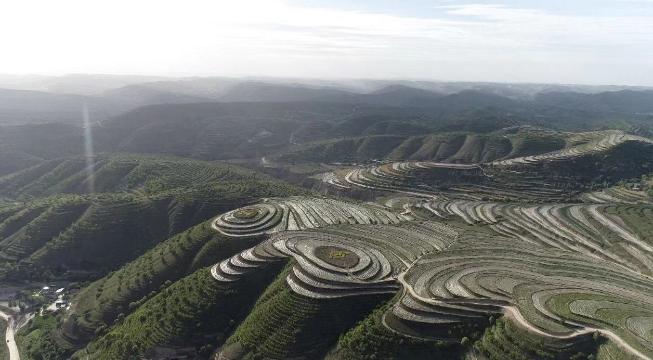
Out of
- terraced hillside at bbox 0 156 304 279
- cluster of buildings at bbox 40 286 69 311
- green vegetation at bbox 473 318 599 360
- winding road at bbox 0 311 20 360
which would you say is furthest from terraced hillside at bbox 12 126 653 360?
winding road at bbox 0 311 20 360

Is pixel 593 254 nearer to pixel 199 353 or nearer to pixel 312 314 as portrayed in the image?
pixel 312 314

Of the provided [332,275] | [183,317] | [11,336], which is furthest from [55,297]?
[332,275]

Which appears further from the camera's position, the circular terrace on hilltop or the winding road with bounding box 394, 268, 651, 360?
the circular terrace on hilltop

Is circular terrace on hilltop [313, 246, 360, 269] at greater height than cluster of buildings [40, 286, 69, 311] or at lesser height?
greater

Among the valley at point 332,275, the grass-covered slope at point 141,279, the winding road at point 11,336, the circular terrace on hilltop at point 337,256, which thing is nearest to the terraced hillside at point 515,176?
the valley at point 332,275

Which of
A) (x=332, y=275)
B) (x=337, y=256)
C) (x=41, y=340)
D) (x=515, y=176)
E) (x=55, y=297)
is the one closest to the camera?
(x=332, y=275)

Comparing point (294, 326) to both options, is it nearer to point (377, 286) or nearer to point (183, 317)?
point (377, 286)

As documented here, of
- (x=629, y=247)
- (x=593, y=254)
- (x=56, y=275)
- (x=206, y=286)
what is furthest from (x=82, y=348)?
(x=629, y=247)

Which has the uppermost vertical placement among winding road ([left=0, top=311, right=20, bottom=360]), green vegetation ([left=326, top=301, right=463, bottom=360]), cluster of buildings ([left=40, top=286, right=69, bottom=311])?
green vegetation ([left=326, top=301, right=463, bottom=360])

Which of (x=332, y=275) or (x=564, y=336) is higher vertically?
(x=564, y=336)

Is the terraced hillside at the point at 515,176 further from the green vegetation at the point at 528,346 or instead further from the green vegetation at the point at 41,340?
the green vegetation at the point at 41,340

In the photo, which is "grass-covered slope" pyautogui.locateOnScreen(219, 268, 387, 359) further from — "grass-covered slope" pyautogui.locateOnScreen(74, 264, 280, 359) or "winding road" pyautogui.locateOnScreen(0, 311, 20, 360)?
"winding road" pyautogui.locateOnScreen(0, 311, 20, 360)
